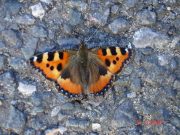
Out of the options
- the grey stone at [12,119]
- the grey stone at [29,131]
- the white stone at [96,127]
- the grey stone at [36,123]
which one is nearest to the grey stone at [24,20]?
the grey stone at [12,119]

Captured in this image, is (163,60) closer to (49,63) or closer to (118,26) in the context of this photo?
(118,26)

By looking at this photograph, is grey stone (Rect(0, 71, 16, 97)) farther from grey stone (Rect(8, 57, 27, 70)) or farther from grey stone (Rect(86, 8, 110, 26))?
grey stone (Rect(86, 8, 110, 26))

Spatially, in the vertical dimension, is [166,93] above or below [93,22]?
below

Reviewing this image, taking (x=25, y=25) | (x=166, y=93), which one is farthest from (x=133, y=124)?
(x=25, y=25)

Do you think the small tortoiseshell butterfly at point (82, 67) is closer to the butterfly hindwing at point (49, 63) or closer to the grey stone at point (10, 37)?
the butterfly hindwing at point (49, 63)

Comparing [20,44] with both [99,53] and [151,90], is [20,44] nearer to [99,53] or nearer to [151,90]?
[99,53]
